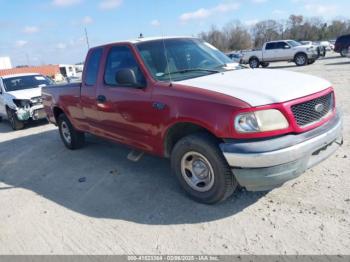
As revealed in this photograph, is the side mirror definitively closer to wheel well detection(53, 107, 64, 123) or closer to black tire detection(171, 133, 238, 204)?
black tire detection(171, 133, 238, 204)

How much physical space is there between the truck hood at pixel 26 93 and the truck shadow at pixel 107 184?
3.19 metres

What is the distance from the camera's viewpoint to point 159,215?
12.5 ft

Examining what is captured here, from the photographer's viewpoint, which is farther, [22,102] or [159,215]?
[22,102]

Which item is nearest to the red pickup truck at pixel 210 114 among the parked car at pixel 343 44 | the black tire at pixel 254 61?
the black tire at pixel 254 61

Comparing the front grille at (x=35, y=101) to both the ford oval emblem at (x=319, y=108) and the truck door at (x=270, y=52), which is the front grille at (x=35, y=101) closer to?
the ford oval emblem at (x=319, y=108)

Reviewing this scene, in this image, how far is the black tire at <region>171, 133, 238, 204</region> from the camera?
11.6 feet

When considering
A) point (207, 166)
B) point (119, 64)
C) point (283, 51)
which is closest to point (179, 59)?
point (119, 64)

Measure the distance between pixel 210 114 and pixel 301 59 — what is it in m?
21.7

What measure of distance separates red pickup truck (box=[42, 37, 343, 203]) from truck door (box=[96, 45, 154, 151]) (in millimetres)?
13

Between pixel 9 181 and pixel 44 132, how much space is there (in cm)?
387

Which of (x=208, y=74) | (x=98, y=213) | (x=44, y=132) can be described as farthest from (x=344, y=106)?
(x=44, y=132)

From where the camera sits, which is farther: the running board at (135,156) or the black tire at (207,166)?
the running board at (135,156)

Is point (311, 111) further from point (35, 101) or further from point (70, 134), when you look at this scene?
point (35, 101)

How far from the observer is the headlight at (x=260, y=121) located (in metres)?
3.26
